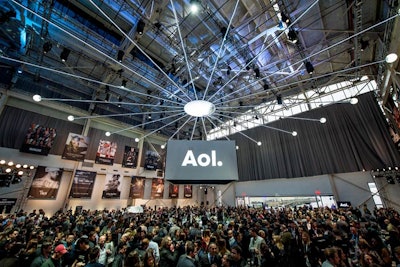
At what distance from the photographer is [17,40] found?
23.5 feet

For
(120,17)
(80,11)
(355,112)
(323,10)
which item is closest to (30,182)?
(80,11)

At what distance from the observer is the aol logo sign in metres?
2.96

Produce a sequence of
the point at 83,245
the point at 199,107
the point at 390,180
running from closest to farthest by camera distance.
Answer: the point at 199,107 < the point at 83,245 < the point at 390,180

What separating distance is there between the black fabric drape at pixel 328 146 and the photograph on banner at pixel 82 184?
1222 centimetres

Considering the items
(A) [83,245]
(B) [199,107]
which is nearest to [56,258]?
(A) [83,245]

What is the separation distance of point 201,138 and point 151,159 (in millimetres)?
7954

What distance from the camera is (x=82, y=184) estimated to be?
496 inches

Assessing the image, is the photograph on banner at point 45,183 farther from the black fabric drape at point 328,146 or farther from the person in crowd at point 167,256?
the black fabric drape at point 328,146

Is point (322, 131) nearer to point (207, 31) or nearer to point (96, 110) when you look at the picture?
point (207, 31)

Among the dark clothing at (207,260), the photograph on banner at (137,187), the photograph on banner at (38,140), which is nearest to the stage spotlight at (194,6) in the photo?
the dark clothing at (207,260)

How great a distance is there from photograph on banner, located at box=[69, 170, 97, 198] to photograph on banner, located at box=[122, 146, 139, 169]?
2577 millimetres

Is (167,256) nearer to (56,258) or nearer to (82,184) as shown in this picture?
(56,258)

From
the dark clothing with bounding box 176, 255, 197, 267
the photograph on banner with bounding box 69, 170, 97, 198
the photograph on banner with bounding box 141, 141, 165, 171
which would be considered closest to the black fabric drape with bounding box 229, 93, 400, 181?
the photograph on banner with bounding box 141, 141, 165, 171

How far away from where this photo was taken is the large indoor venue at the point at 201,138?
3.63 meters
